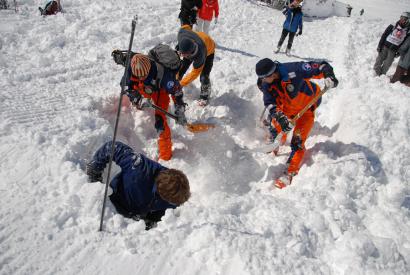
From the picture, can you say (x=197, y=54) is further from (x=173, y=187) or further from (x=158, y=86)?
(x=173, y=187)

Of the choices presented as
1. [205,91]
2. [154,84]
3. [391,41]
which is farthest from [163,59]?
[391,41]

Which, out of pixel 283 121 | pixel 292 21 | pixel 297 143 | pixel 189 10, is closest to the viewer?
pixel 283 121

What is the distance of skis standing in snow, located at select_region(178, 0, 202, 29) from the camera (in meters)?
7.59

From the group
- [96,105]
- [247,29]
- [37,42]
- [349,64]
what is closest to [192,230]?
[96,105]

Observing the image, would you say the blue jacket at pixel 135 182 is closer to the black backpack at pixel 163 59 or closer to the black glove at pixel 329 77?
the black backpack at pixel 163 59

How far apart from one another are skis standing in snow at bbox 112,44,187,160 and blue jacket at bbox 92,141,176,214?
107 cm

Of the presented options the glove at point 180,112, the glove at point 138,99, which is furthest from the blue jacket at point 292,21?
the glove at point 138,99

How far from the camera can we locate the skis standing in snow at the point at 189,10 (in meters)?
7.59

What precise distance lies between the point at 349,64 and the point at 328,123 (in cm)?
290

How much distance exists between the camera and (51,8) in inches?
324

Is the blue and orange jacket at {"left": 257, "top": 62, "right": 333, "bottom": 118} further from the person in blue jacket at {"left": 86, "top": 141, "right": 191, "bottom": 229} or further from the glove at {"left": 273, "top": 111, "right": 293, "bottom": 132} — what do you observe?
the person in blue jacket at {"left": 86, "top": 141, "right": 191, "bottom": 229}

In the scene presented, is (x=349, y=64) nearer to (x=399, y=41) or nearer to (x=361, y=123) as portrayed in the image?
(x=399, y=41)

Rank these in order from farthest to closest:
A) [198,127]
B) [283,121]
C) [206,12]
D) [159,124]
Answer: [206,12], [198,127], [159,124], [283,121]

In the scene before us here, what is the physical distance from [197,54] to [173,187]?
266 cm
